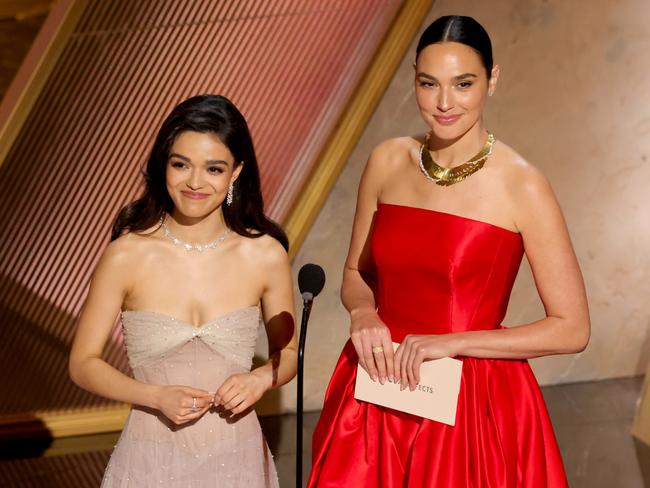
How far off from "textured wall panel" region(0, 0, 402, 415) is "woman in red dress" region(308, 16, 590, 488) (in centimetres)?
201

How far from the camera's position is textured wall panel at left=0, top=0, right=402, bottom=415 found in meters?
4.39

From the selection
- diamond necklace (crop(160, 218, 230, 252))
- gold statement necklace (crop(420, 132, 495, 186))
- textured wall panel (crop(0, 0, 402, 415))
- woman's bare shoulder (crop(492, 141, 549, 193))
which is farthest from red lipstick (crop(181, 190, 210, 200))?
textured wall panel (crop(0, 0, 402, 415))

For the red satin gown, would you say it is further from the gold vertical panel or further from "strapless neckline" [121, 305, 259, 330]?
the gold vertical panel

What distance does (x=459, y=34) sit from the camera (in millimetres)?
2430

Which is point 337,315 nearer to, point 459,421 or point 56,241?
point 56,241

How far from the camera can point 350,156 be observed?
4887mm

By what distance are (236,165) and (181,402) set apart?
21.9 inches

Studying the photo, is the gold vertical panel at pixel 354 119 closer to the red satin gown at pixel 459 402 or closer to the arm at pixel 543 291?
the red satin gown at pixel 459 402

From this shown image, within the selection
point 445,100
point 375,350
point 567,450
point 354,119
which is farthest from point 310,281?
point 567,450

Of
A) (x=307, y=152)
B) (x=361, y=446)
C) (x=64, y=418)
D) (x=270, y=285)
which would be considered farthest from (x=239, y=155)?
(x=64, y=418)

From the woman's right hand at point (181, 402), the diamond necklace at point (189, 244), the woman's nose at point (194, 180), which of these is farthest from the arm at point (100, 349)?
the woman's nose at point (194, 180)

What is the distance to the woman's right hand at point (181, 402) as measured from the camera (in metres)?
2.39

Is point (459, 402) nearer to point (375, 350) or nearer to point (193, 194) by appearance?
point (375, 350)

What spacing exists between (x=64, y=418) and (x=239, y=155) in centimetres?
258
